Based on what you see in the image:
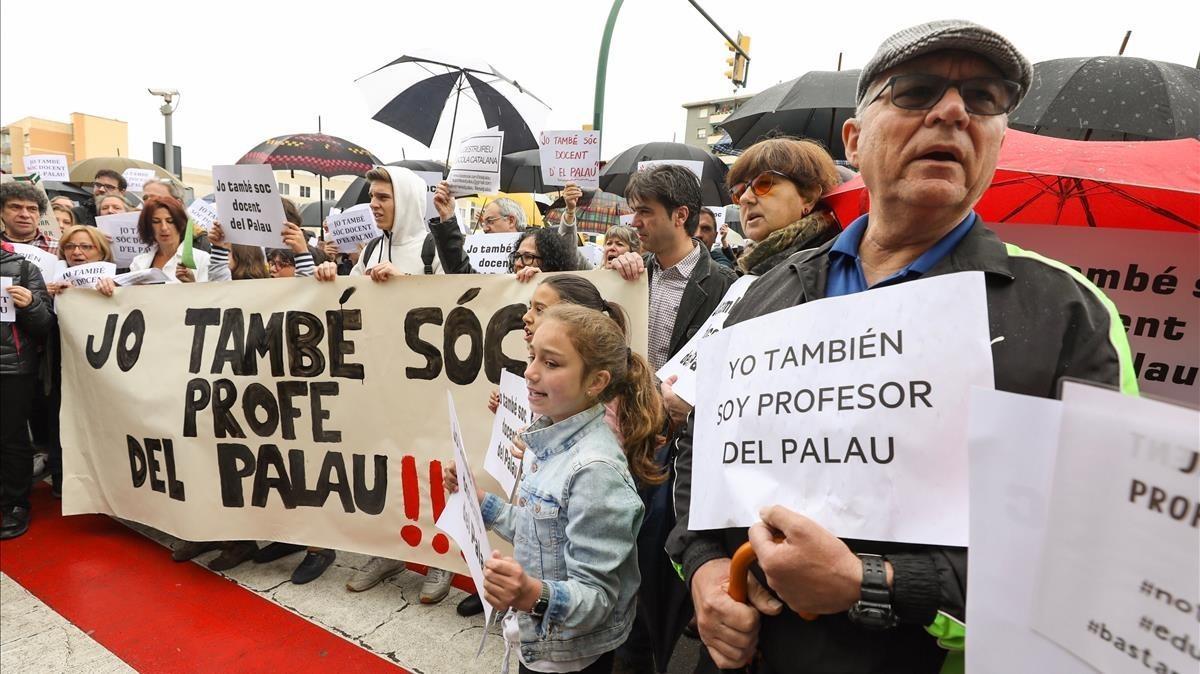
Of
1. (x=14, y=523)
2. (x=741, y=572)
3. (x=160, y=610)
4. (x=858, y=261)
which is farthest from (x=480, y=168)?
(x=14, y=523)

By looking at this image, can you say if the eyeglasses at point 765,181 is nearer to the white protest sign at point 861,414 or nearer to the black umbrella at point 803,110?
the white protest sign at point 861,414

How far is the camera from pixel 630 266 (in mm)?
2562

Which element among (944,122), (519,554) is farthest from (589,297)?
(944,122)

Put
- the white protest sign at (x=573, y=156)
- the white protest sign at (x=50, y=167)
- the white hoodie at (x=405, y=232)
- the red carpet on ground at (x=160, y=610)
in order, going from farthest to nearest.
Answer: the white protest sign at (x=50, y=167) < the white protest sign at (x=573, y=156) < the white hoodie at (x=405, y=232) < the red carpet on ground at (x=160, y=610)

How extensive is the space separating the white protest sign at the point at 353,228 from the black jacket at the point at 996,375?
3030 millimetres

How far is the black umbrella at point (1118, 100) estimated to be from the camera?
9.84 feet

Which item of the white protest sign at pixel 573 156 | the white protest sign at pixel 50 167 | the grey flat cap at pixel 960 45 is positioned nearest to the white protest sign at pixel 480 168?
the white protest sign at pixel 573 156

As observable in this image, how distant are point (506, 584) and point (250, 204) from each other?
2.76 m

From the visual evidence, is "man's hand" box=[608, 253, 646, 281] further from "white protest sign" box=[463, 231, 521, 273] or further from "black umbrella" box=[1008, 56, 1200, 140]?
"black umbrella" box=[1008, 56, 1200, 140]

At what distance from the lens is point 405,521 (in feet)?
9.76

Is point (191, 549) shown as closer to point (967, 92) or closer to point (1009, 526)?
point (1009, 526)

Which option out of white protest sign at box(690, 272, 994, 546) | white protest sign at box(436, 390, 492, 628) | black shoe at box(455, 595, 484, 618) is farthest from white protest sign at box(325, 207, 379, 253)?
white protest sign at box(690, 272, 994, 546)

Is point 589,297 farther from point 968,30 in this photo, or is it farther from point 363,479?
point 363,479

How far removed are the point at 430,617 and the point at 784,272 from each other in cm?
247
